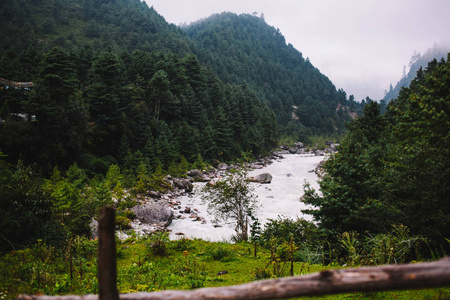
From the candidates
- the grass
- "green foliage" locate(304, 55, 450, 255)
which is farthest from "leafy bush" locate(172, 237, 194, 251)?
"green foliage" locate(304, 55, 450, 255)

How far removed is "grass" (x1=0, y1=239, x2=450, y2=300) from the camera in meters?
6.03

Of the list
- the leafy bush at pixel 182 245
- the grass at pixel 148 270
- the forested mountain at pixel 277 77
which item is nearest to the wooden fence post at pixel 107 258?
the grass at pixel 148 270


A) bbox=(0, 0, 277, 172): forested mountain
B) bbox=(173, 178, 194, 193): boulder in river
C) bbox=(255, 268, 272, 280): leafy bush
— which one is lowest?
bbox=(255, 268, 272, 280): leafy bush

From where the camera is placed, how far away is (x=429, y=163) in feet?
31.7

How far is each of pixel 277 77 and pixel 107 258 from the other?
6338 inches

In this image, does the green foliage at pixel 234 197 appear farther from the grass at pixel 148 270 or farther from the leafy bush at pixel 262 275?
the leafy bush at pixel 262 275

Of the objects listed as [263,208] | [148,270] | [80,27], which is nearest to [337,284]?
[148,270]

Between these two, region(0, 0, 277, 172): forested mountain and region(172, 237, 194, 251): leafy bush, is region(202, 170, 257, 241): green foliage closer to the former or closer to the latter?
region(172, 237, 194, 251): leafy bush

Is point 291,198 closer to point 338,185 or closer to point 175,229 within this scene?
point 175,229

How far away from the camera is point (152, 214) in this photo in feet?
68.0

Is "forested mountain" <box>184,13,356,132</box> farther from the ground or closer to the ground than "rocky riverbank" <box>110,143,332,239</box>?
farther from the ground

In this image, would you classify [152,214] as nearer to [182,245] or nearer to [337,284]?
[182,245]

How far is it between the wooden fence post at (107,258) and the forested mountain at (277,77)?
109m

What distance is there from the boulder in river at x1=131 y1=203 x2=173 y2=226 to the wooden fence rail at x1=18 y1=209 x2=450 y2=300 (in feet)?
61.4
